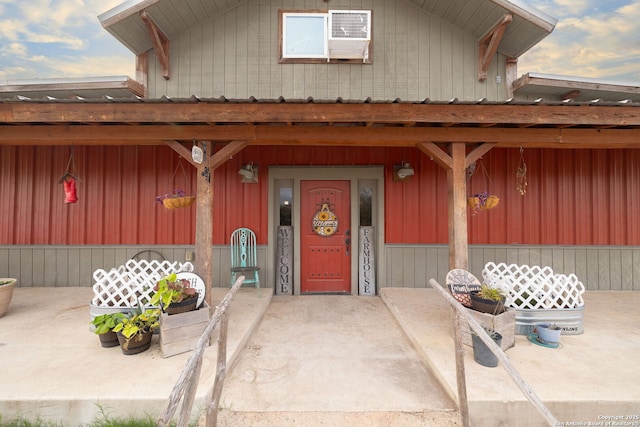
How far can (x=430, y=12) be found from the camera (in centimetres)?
475

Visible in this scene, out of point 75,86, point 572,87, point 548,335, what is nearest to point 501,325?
point 548,335

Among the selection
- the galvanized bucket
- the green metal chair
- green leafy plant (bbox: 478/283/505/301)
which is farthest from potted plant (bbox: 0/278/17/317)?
the galvanized bucket

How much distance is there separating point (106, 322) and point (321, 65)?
4.65 m

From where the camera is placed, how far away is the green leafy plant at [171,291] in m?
2.62

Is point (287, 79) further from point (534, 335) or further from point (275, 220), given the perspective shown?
point (534, 335)

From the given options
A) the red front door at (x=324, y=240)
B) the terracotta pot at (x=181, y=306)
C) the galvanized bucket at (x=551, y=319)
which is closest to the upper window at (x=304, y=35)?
the red front door at (x=324, y=240)

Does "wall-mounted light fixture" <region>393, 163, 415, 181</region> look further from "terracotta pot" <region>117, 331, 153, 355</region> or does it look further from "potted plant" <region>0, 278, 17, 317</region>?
"potted plant" <region>0, 278, 17, 317</region>

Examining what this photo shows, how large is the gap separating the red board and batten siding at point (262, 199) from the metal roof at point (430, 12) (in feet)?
5.91

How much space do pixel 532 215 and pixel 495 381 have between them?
3917 millimetres

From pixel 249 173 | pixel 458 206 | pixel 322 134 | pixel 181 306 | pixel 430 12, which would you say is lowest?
pixel 181 306

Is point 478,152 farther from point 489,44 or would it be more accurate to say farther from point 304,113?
point 489,44

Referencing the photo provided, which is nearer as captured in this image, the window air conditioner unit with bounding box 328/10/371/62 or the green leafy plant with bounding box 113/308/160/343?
the green leafy plant with bounding box 113/308/160/343

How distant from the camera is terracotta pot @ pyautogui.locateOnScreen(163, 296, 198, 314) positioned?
8.68 feet

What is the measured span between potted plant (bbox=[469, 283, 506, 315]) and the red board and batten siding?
208 cm
